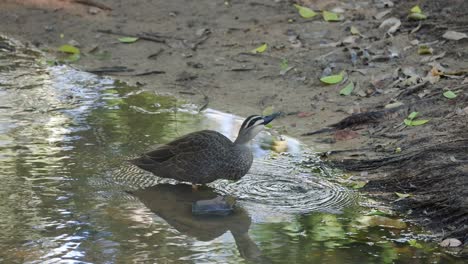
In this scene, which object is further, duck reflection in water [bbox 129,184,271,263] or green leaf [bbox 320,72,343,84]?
green leaf [bbox 320,72,343,84]

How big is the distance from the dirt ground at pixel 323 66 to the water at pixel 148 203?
463 mm

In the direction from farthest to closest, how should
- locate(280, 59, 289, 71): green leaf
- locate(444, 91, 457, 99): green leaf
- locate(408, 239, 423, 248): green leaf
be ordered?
locate(280, 59, 289, 71): green leaf < locate(444, 91, 457, 99): green leaf < locate(408, 239, 423, 248): green leaf

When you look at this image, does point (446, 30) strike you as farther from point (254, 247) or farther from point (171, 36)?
point (254, 247)

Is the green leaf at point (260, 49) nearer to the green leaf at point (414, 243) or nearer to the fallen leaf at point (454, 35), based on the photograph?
the fallen leaf at point (454, 35)

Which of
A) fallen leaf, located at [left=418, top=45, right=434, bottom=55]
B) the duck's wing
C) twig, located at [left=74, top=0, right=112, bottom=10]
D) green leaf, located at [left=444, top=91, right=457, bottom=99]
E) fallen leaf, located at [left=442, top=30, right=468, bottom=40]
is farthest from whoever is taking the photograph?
twig, located at [left=74, top=0, right=112, bottom=10]

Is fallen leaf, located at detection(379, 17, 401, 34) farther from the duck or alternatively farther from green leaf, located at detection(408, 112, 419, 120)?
the duck

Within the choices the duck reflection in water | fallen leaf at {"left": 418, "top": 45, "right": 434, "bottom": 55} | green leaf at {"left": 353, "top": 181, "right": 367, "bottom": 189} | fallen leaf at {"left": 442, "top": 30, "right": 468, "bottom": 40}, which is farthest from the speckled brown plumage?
fallen leaf at {"left": 442, "top": 30, "right": 468, "bottom": 40}

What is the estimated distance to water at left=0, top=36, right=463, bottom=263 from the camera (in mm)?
6727

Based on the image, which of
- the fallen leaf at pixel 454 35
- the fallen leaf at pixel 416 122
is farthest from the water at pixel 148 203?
the fallen leaf at pixel 454 35

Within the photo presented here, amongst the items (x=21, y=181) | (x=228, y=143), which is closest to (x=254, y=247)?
(x=228, y=143)

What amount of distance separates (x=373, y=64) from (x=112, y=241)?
536 centimetres

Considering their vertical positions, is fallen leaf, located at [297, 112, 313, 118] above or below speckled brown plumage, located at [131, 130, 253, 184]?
above

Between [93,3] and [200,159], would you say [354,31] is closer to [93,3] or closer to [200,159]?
[93,3]

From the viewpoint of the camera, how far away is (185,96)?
11.1 metres
